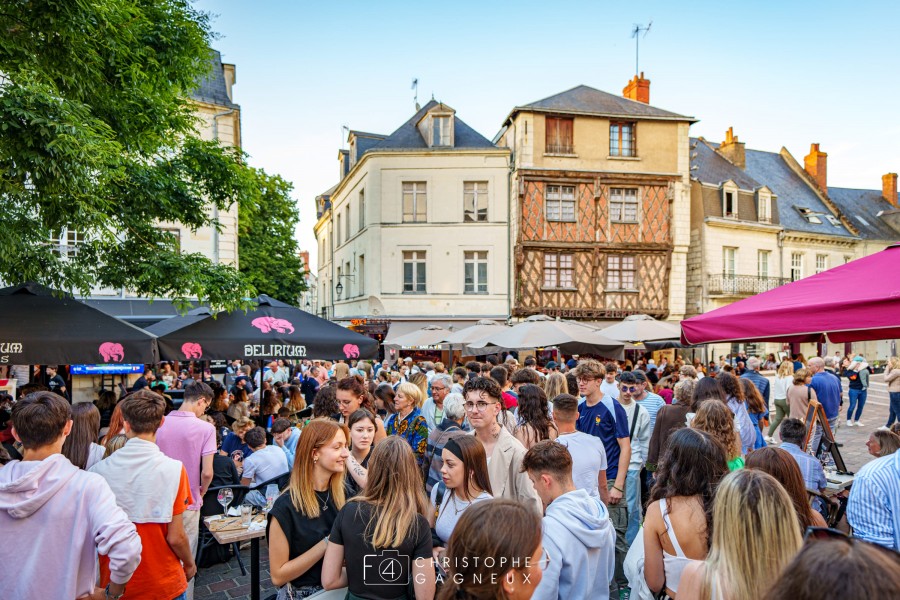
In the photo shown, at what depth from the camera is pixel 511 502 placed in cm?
220

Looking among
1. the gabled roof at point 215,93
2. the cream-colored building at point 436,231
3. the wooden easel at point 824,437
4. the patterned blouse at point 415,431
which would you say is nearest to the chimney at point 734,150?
the cream-colored building at point 436,231

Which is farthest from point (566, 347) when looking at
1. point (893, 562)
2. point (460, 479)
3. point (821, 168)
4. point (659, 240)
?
point (821, 168)

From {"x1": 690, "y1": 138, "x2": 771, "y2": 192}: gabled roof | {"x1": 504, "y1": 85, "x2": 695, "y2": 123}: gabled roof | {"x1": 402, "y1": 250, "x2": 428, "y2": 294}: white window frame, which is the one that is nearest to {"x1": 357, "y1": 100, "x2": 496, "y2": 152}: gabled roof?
{"x1": 504, "y1": 85, "x2": 695, "y2": 123}: gabled roof

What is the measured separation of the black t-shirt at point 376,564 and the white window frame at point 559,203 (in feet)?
76.6

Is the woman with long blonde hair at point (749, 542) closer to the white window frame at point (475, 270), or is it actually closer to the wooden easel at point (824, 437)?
the wooden easel at point (824, 437)

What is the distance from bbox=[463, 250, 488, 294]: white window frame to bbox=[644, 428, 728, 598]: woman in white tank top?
2237cm

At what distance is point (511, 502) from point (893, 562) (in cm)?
121

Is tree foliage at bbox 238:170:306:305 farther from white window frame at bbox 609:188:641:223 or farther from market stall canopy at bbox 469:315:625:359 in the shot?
market stall canopy at bbox 469:315:625:359

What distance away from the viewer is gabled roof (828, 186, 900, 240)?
35094 millimetres

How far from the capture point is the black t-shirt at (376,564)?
9.04 ft

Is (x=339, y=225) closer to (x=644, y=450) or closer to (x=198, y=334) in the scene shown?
(x=198, y=334)

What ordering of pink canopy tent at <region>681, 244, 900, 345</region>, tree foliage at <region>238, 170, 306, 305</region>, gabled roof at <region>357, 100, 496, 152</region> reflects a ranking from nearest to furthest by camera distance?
pink canopy tent at <region>681, 244, 900, 345</region>
gabled roof at <region>357, 100, 496, 152</region>
tree foliage at <region>238, 170, 306, 305</region>

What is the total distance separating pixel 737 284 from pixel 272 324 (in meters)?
26.1

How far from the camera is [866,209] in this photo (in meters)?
37.4
